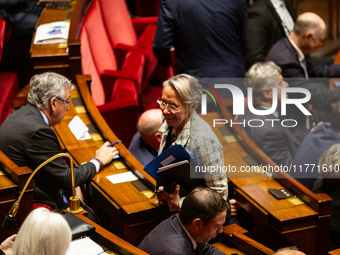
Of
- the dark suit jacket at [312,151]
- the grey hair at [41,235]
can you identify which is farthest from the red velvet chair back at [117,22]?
the grey hair at [41,235]

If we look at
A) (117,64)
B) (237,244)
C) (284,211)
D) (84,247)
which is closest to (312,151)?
(284,211)

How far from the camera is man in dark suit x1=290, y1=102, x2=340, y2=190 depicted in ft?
6.52

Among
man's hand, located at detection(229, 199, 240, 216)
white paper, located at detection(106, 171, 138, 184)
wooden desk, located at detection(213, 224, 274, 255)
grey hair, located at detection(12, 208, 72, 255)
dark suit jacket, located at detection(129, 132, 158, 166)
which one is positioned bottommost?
man's hand, located at detection(229, 199, 240, 216)

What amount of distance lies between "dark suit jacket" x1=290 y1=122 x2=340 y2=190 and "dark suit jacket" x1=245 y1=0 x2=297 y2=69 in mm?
1199

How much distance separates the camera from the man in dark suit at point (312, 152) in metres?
1.99

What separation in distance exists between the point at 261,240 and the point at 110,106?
115 centimetres

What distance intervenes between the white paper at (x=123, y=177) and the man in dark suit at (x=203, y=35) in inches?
36.1

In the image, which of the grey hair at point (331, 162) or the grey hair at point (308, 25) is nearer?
the grey hair at point (331, 162)

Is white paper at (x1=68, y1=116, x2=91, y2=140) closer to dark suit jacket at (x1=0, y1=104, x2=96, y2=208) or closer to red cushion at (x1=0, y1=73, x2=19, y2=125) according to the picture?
dark suit jacket at (x1=0, y1=104, x2=96, y2=208)

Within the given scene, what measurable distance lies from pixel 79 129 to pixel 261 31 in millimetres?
1749

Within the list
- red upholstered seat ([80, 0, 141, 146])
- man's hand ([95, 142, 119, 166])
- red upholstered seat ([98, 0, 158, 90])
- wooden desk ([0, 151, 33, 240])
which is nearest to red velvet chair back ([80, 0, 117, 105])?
red upholstered seat ([80, 0, 141, 146])

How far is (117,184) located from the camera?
1736 millimetres

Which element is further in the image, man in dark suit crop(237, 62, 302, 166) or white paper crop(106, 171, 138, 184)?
man in dark suit crop(237, 62, 302, 166)

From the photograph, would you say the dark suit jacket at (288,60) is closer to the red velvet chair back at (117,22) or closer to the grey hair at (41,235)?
the red velvet chair back at (117,22)
